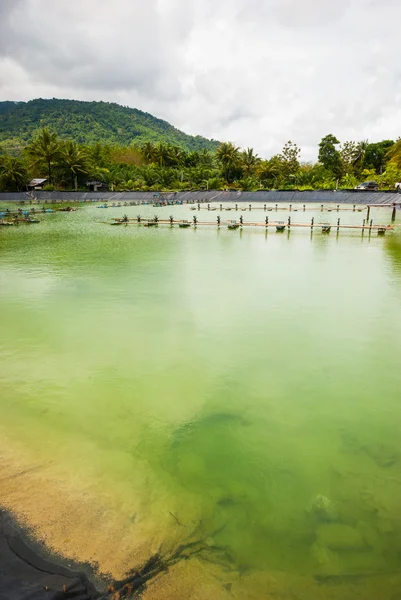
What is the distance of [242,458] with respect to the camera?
17.3 ft

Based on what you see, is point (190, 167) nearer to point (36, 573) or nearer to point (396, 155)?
point (396, 155)

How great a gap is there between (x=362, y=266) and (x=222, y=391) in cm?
1157

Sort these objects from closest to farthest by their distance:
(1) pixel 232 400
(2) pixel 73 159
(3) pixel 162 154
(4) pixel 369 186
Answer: (1) pixel 232 400 < (4) pixel 369 186 < (2) pixel 73 159 < (3) pixel 162 154

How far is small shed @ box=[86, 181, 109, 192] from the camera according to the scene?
2488 inches

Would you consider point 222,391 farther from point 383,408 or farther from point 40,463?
point 40,463

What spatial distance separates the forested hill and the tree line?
97.5 feet

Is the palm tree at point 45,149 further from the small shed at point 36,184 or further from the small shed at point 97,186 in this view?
the small shed at point 97,186

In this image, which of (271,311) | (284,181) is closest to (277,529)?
(271,311)

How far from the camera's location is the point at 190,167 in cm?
7381

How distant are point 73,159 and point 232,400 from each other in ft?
200

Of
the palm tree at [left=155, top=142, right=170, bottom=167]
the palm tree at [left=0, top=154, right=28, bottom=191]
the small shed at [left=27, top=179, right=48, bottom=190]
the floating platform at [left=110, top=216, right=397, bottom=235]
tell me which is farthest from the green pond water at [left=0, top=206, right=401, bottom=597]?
the palm tree at [left=155, top=142, right=170, bottom=167]

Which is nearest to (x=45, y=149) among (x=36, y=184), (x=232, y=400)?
(x=36, y=184)

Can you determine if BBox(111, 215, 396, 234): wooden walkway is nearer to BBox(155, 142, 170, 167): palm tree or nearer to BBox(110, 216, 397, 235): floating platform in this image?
BBox(110, 216, 397, 235): floating platform

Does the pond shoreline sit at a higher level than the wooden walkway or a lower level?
lower
